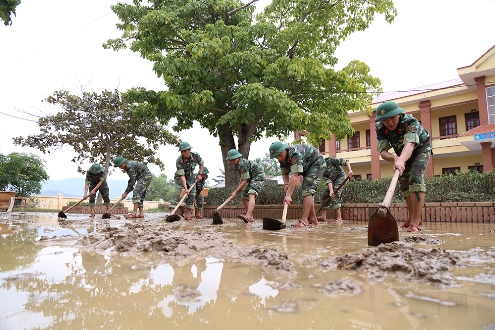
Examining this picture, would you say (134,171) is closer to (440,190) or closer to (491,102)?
(440,190)

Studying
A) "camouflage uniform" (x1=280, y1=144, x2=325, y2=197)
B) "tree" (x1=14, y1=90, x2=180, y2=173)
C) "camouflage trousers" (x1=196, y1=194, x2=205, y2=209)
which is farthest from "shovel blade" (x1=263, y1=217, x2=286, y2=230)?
"tree" (x1=14, y1=90, x2=180, y2=173)

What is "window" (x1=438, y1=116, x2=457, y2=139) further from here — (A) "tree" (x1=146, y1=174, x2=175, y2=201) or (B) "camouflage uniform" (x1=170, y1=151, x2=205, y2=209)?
(A) "tree" (x1=146, y1=174, x2=175, y2=201)

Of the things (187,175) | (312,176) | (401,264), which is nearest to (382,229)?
(401,264)

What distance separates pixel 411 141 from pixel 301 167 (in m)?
1.71

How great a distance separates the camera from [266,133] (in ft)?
40.3

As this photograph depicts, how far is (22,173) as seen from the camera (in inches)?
843

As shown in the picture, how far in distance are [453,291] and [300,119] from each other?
833cm

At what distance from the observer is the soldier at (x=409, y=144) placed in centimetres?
393

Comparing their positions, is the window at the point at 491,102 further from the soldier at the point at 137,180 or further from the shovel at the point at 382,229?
the shovel at the point at 382,229

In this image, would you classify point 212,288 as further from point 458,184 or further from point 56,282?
point 458,184

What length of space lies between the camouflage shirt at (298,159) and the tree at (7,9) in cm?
380

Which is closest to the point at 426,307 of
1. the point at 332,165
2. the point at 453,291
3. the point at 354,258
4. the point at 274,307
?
the point at 453,291

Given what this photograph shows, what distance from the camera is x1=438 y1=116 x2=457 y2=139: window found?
20703mm

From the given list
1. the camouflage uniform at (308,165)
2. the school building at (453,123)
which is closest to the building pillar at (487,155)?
the school building at (453,123)
